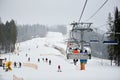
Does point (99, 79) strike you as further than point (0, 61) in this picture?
No

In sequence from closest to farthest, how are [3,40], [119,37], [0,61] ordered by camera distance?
[0,61]
[119,37]
[3,40]

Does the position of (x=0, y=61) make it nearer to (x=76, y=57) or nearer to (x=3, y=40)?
(x=76, y=57)

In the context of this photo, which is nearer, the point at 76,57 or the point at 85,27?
the point at 76,57

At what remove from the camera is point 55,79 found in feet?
70.2

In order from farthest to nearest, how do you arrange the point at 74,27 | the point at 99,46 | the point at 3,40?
the point at 99,46 → the point at 3,40 → the point at 74,27

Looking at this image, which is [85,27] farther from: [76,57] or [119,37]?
[119,37]

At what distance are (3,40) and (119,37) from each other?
51.3 meters

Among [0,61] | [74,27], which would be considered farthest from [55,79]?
[0,61]

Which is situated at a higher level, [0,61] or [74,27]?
[74,27]

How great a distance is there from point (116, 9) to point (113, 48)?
24.0 ft

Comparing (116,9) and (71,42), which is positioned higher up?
(116,9)

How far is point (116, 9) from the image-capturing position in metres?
50.0

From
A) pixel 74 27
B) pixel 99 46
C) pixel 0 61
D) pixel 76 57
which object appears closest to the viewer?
pixel 76 57

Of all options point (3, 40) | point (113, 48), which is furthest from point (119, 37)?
point (3, 40)
